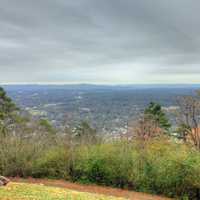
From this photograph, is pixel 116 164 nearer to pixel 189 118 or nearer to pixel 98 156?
pixel 98 156

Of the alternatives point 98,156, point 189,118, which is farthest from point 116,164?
point 189,118

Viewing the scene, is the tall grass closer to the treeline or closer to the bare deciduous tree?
the treeline

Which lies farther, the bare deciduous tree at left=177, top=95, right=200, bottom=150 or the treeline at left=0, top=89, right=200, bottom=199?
the bare deciduous tree at left=177, top=95, right=200, bottom=150

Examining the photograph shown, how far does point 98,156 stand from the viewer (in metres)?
18.6

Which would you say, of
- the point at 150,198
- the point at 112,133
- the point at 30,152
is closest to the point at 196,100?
the point at 112,133

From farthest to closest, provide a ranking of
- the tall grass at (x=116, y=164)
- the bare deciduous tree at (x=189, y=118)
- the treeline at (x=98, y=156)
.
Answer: the bare deciduous tree at (x=189, y=118) < the treeline at (x=98, y=156) < the tall grass at (x=116, y=164)

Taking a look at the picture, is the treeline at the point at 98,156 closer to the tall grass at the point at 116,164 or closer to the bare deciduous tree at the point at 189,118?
the tall grass at the point at 116,164

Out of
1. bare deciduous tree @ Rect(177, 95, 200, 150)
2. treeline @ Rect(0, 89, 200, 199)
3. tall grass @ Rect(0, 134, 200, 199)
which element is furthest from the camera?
bare deciduous tree @ Rect(177, 95, 200, 150)

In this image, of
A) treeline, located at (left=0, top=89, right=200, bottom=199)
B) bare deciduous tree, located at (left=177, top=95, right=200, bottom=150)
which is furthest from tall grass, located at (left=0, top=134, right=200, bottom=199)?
bare deciduous tree, located at (left=177, top=95, right=200, bottom=150)

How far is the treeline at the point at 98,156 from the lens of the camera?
1741cm

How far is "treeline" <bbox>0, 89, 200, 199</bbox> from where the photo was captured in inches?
685

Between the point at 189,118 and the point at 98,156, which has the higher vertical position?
the point at 189,118

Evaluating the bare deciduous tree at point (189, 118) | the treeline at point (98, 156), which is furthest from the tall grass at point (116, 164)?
the bare deciduous tree at point (189, 118)

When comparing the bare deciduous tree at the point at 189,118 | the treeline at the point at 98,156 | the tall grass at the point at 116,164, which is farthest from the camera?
the bare deciduous tree at the point at 189,118
